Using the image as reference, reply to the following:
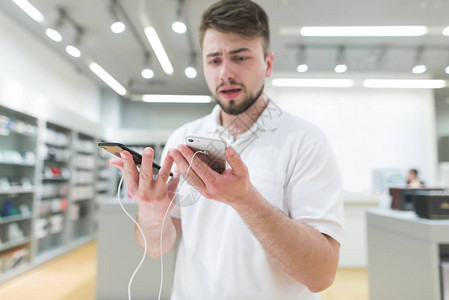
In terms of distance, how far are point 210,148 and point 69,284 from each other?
402cm

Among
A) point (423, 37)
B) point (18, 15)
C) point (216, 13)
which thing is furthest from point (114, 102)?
point (216, 13)

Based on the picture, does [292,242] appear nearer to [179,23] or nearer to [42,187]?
[179,23]

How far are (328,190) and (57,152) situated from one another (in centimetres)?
551

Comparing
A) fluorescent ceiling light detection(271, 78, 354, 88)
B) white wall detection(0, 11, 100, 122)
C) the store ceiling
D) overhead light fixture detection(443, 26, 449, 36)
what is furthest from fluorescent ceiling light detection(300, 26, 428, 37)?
white wall detection(0, 11, 100, 122)

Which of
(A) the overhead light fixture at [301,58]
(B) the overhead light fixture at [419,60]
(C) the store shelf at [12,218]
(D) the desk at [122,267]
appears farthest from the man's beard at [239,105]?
(B) the overhead light fixture at [419,60]

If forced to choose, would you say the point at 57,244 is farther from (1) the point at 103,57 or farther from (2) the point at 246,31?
(2) the point at 246,31

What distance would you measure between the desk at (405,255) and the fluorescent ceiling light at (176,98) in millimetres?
6643

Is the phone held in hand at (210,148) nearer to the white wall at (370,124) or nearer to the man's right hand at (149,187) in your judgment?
the man's right hand at (149,187)

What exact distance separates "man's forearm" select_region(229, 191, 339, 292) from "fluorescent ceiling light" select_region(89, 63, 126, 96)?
6.01m

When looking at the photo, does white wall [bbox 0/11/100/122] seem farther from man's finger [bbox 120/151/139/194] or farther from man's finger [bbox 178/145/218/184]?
man's finger [bbox 178/145/218/184]

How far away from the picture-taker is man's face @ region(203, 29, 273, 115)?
87 centimetres

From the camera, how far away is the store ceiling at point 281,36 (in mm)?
4023

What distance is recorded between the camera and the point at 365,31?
469 centimetres

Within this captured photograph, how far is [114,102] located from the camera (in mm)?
7926
